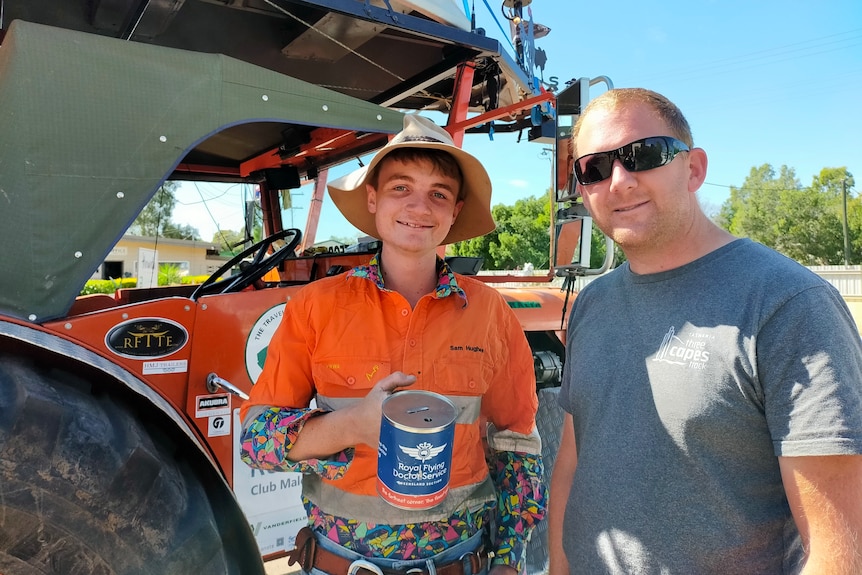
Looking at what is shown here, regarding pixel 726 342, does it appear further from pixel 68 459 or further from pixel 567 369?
pixel 68 459

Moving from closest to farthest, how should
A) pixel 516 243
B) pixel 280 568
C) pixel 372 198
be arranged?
pixel 372 198 < pixel 280 568 < pixel 516 243

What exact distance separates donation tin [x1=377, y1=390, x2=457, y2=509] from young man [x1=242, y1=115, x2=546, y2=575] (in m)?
0.06

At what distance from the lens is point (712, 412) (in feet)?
3.71

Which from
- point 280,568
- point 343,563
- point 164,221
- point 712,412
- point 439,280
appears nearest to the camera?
point 712,412

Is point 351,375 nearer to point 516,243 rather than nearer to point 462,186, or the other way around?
point 462,186

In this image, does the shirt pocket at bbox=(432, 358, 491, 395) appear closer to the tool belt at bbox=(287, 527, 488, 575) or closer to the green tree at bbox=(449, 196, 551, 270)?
the tool belt at bbox=(287, 527, 488, 575)

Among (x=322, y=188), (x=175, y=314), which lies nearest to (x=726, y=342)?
(x=175, y=314)

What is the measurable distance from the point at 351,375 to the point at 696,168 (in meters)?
0.99

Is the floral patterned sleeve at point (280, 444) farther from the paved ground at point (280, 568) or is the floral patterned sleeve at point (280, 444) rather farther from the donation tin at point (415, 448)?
the paved ground at point (280, 568)

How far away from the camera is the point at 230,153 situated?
3.99 meters

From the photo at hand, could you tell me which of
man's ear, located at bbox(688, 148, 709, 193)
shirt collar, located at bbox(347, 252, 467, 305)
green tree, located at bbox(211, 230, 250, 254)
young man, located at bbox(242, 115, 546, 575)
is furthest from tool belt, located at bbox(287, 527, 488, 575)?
green tree, located at bbox(211, 230, 250, 254)

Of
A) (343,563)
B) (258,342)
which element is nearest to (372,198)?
(258,342)

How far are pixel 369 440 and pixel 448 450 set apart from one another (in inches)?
7.0

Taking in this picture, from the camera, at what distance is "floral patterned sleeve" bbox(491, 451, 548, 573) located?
1519 millimetres
